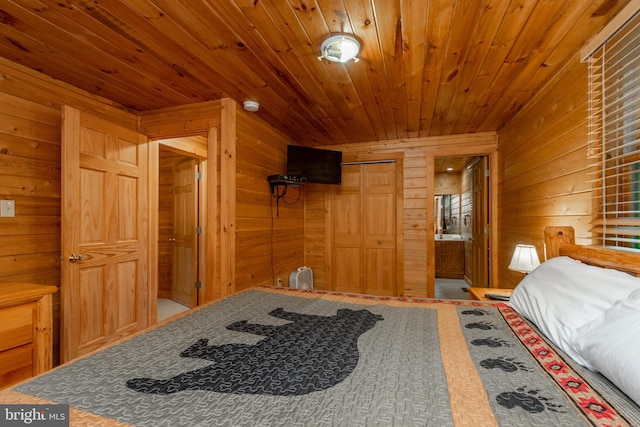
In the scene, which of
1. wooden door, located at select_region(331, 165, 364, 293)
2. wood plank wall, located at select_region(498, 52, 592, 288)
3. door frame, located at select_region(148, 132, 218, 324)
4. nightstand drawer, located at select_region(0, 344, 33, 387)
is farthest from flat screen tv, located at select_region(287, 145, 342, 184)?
nightstand drawer, located at select_region(0, 344, 33, 387)

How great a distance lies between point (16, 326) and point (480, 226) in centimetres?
448

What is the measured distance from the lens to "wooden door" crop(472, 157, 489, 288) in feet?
11.4

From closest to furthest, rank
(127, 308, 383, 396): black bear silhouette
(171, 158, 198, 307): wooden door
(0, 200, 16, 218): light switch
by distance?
(127, 308, 383, 396): black bear silhouette < (0, 200, 16, 218): light switch < (171, 158, 198, 307): wooden door

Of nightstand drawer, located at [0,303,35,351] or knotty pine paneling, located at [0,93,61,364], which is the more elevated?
knotty pine paneling, located at [0,93,61,364]

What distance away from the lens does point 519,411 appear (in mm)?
727

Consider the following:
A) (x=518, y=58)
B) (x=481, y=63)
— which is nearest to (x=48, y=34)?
(x=481, y=63)

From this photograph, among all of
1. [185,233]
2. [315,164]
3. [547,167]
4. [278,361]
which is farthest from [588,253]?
[185,233]

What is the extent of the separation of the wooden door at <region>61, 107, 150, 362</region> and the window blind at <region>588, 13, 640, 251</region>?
134 inches

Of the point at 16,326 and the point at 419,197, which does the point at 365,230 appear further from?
the point at 16,326

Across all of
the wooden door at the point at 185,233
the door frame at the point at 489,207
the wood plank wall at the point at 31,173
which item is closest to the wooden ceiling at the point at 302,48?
the wood plank wall at the point at 31,173

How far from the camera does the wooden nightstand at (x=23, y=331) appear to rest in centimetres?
151

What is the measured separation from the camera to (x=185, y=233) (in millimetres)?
3867

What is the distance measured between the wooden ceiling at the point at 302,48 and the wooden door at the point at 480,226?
113cm

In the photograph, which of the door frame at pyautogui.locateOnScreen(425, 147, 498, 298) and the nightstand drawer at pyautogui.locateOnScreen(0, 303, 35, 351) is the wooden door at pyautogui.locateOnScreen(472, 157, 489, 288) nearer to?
the door frame at pyautogui.locateOnScreen(425, 147, 498, 298)
